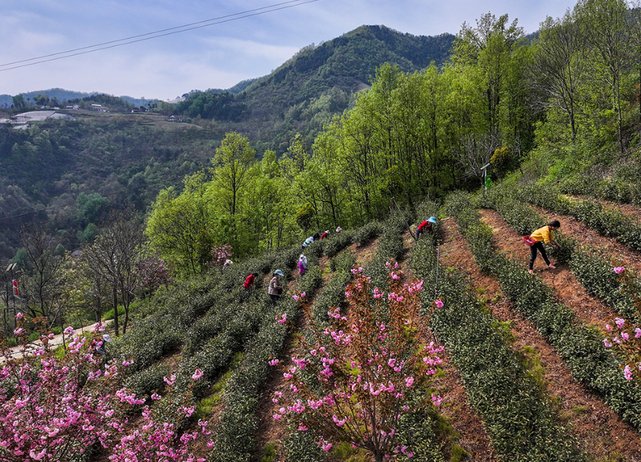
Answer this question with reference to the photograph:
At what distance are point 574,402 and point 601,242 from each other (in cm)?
631

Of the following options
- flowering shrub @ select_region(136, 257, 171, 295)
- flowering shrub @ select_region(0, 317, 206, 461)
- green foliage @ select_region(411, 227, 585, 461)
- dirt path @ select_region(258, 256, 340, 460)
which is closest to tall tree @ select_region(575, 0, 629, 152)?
green foliage @ select_region(411, 227, 585, 461)

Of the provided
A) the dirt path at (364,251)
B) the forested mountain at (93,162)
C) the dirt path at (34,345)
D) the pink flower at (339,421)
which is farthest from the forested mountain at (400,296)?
the forested mountain at (93,162)

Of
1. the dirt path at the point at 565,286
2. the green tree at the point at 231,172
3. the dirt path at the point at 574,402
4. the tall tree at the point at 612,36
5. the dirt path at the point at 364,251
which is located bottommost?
the dirt path at the point at 574,402

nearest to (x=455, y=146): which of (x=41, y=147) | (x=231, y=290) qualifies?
(x=231, y=290)

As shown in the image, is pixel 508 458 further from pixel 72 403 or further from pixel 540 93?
pixel 540 93

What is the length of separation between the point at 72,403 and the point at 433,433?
7.07 metres

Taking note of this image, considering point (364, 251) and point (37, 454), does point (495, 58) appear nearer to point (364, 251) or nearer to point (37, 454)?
point (364, 251)

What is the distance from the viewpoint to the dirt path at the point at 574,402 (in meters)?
6.48

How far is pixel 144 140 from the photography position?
573 ft

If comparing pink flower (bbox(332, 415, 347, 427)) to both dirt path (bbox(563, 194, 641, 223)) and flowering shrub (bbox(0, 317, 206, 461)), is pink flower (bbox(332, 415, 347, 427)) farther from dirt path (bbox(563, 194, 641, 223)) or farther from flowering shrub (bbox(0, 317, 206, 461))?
dirt path (bbox(563, 194, 641, 223))

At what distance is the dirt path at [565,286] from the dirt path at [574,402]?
3.93 feet

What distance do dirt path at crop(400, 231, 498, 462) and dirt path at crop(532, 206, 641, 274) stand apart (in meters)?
5.48

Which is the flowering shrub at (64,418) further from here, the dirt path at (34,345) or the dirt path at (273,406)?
the dirt path at (273,406)

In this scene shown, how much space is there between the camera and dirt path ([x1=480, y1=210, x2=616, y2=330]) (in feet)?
29.7
